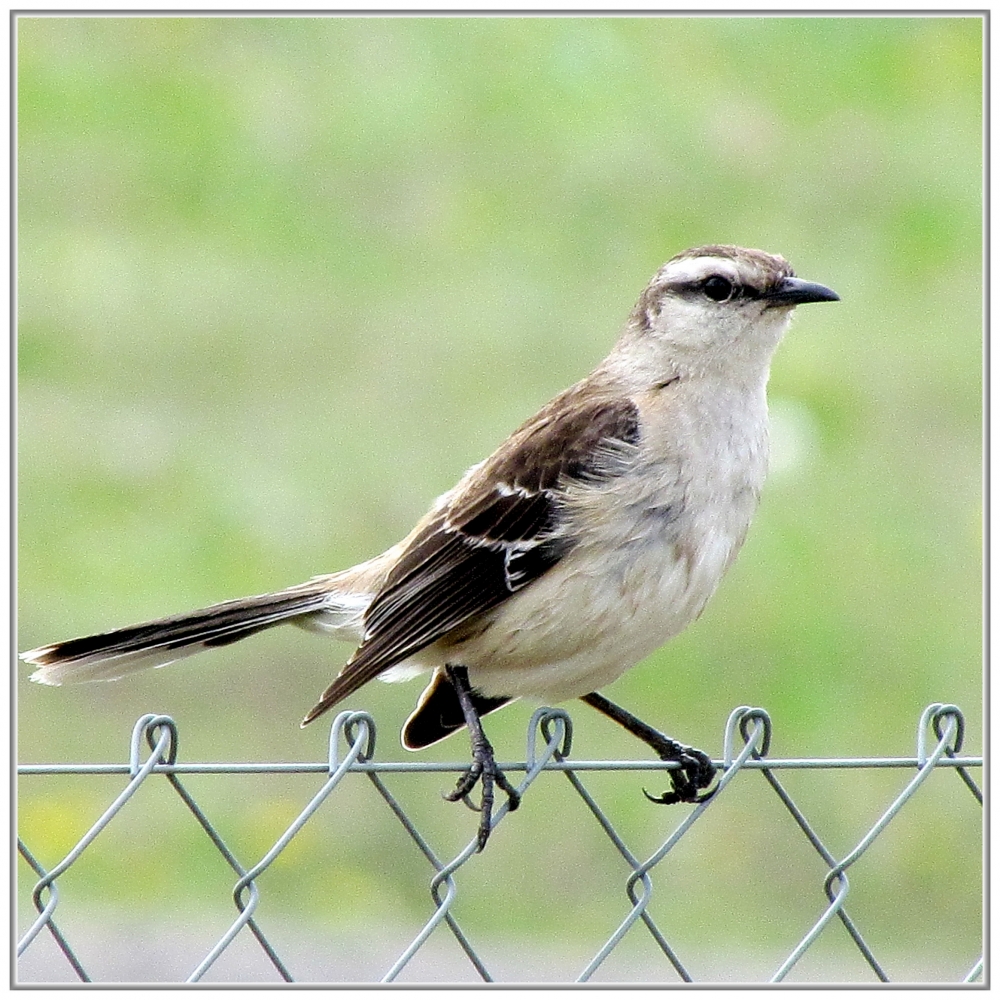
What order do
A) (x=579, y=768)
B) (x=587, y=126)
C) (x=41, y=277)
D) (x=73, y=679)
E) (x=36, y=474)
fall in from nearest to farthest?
1. (x=579, y=768)
2. (x=73, y=679)
3. (x=36, y=474)
4. (x=41, y=277)
5. (x=587, y=126)

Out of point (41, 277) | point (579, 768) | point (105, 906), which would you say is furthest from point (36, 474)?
point (579, 768)

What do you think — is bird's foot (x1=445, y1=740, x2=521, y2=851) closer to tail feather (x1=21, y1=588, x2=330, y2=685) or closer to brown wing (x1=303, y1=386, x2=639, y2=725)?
brown wing (x1=303, y1=386, x2=639, y2=725)

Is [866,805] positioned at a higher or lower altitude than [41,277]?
lower

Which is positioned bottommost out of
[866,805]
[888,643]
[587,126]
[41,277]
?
[866,805]

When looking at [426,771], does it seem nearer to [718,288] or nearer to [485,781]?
[485,781]

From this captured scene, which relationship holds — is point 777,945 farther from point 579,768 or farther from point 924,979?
point 579,768

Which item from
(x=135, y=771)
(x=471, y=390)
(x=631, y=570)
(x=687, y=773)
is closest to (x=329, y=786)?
(x=135, y=771)

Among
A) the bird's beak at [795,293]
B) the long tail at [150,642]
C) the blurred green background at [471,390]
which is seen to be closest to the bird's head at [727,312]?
the bird's beak at [795,293]
